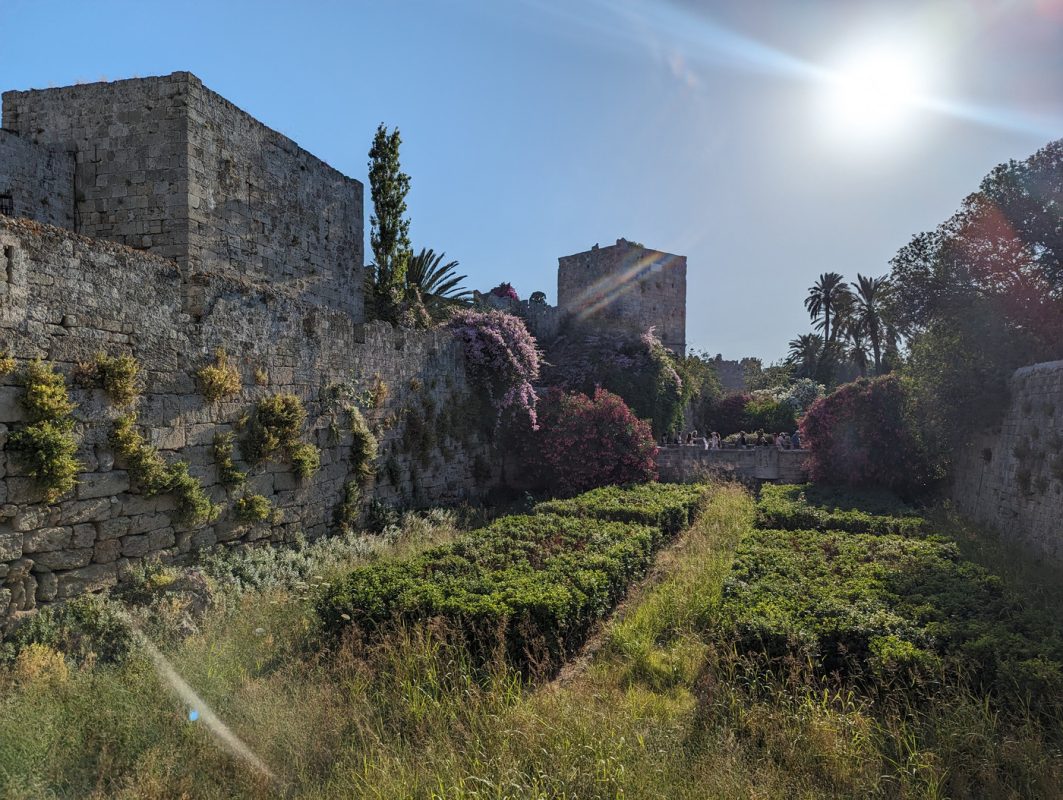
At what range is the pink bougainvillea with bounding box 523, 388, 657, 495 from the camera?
15062 millimetres

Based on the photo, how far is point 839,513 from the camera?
10797mm

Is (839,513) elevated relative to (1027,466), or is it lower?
lower

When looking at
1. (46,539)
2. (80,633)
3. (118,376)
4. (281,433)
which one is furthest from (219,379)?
(80,633)

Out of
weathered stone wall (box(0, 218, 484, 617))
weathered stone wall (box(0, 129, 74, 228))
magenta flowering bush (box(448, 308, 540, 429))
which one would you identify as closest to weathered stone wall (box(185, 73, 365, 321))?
weathered stone wall (box(0, 129, 74, 228))

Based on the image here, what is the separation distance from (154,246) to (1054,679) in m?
12.5

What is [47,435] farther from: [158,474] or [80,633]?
[80,633]

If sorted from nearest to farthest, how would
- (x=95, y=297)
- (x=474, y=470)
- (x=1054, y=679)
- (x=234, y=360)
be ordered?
(x=1054, y=679), (x=95, y=297), (x=234, y=360), (x=474, y=470)

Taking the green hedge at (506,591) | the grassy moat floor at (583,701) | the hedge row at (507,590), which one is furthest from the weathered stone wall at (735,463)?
the grassy moat floor at (583,701)

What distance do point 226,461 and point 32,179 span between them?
6286mm

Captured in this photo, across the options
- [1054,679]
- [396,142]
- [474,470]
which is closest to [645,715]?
[1054,679]

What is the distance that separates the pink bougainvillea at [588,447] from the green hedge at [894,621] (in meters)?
7.53

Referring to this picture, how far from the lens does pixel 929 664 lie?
15.2ft

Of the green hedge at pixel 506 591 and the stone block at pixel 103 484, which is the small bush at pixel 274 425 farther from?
the green hedge at pixel 506 591

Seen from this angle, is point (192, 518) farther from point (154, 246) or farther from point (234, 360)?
point (154, 246)
